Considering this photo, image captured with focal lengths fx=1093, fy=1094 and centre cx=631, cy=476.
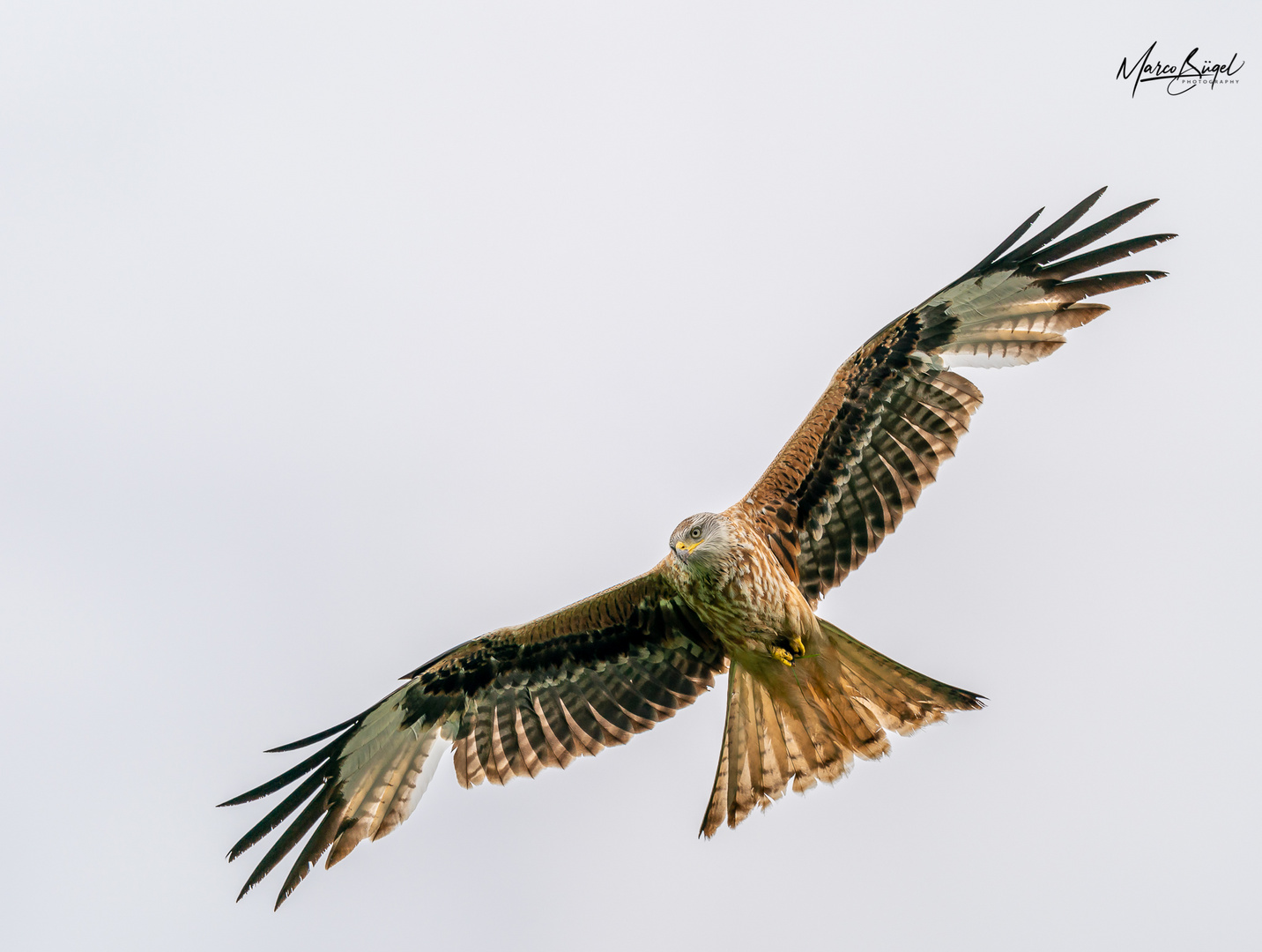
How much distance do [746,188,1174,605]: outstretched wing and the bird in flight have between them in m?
0.01

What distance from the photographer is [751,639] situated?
7.17 metres

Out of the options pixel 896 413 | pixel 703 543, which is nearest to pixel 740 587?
pixel 703 543

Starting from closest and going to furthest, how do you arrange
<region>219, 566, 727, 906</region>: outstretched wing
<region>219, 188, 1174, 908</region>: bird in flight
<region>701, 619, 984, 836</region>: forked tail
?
<region>701, 619, 984, 836</region>: forked tail, <region>219, 188, 1174, 908</region>: bird in flight, <region>219, 566, 727, 906</region>: outstretched wing

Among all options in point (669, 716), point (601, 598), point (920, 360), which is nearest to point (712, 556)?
point (601, 598)

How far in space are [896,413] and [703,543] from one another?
1940 mm

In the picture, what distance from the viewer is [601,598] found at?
24.6 ft

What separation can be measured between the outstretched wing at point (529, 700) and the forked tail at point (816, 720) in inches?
24.5

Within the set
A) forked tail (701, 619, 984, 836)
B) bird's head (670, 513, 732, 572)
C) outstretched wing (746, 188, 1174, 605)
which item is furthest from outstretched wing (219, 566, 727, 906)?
outstretched wing (746, 188, 1174, 605)

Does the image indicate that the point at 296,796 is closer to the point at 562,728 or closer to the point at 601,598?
the point at 562,728

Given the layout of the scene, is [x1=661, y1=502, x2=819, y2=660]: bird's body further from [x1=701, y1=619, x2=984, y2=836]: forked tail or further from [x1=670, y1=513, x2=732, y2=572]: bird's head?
[x1=701, y1=619, x2=984, y2=836]: forked tail

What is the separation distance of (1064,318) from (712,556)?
10.3 feet

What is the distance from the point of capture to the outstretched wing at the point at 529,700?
762 centimetres

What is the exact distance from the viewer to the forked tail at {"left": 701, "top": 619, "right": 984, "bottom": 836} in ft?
22.8

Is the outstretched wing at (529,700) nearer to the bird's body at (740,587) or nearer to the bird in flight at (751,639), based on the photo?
the bird in flight at (751,639)
